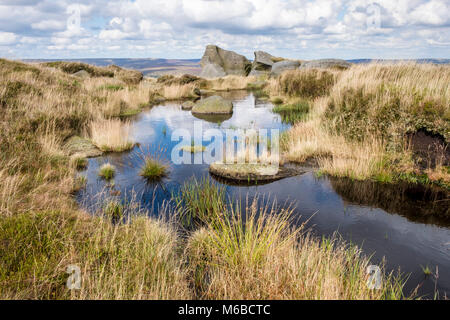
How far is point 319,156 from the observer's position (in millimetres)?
8578

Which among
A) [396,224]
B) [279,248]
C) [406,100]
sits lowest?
[396,224]

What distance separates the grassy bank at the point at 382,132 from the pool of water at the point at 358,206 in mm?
533

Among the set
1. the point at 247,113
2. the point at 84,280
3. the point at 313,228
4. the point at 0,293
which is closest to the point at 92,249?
the point at 84,280

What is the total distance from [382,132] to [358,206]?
120 inches

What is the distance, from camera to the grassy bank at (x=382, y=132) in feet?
23.1

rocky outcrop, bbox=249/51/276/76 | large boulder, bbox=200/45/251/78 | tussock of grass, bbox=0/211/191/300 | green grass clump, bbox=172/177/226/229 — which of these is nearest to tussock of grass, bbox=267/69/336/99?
green grass clump, bbox=172/177/226/229

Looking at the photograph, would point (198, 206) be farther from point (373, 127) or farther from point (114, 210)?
point (373, 127)

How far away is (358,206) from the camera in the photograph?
235 inches

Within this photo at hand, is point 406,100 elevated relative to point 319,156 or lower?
elevated

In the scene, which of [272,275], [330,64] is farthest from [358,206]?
[330,64]

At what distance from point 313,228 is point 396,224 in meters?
1.55

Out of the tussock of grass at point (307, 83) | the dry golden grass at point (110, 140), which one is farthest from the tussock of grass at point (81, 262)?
the tussock of grass at point (307, 83)

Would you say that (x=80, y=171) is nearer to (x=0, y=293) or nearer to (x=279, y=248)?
(x=0, y=293)

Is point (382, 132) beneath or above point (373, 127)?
beneath
